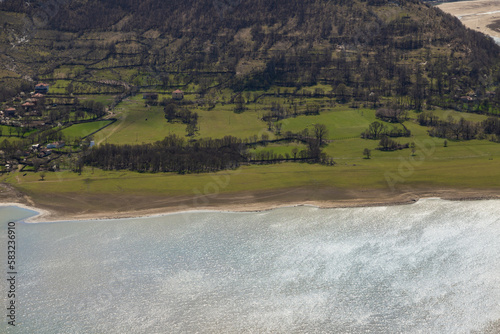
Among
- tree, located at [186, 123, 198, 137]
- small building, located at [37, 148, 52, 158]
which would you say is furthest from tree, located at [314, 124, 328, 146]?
small building, located at [37, 148, 52, 158]

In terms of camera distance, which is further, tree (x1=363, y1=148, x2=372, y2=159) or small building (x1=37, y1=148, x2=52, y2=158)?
small building (x1=37, y1=148, x2=52, y2=158)

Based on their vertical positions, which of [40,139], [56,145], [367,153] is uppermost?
[40,139]

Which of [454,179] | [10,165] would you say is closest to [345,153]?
[454,179]

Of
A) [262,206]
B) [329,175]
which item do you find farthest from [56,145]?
[329,175]

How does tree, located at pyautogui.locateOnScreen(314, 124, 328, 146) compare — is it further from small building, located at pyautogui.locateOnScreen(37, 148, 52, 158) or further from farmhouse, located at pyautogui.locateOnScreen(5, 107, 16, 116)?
farmhouse, located at pyautogui.locateOnScreen(5, 107, 16, 116)

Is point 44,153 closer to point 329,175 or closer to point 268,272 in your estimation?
point 329,175

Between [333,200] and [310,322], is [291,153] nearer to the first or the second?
[333,200]

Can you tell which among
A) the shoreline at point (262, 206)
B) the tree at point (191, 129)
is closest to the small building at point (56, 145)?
the shoreline at point (262, 206)
